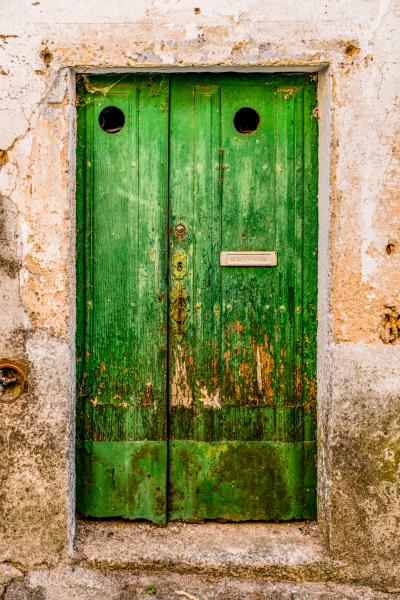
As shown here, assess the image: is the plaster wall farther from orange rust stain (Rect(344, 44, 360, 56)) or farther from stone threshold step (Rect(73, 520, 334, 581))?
stone threshold step (Rect(73, 520, 334, 581))

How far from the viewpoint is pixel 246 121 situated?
2.69 meters

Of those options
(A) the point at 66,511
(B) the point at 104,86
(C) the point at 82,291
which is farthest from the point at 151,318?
(B) the point at 104,86

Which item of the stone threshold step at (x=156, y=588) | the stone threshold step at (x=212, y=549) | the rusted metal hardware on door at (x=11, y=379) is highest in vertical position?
the rusted metal hardware on door at (x=11, y=379)

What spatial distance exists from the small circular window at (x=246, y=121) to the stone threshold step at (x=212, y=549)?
205 centimetres

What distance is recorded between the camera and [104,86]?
2.62 metres

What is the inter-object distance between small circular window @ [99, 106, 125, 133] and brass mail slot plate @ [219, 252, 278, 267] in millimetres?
848

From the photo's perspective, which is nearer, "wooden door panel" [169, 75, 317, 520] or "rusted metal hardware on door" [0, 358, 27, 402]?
"rusted metal hardware on door" [0, 358, 27, 402]

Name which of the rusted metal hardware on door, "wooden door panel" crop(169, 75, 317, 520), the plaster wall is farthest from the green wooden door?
the rusted metal hardware on door

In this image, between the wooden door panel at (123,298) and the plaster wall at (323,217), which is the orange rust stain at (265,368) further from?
the wooden door panel at (123,298)

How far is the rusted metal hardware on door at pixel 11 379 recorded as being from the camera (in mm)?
2521

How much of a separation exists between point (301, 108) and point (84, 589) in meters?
2.56

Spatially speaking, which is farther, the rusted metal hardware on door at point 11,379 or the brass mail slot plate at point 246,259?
the brass mail slot plate at point 246,259

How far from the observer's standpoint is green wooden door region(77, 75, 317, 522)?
264 cm

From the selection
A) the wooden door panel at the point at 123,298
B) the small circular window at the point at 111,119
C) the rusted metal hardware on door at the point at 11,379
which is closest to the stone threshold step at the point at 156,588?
the wooden door panel at the point at 123,298
